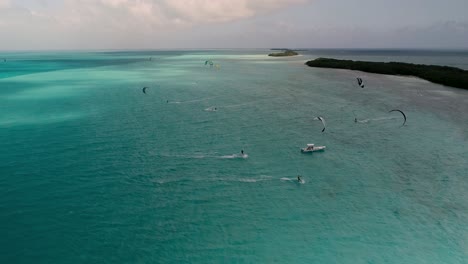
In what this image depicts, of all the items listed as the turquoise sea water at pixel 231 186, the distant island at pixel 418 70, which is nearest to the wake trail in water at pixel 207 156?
the turquoise sea water at pixel 231 186

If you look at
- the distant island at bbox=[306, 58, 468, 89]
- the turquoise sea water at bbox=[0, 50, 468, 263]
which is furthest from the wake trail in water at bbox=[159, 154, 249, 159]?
the distant island at bbox=[306, 58, 468, 89]

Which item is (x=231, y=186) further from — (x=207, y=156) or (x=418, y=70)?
(x=418, y=70)

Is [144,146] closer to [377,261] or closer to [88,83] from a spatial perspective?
[377,261]

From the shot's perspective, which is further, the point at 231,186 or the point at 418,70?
the point at 418,70

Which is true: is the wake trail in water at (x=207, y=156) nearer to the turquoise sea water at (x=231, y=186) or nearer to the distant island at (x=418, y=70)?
the turquoise sea water at (x=231, y=186)

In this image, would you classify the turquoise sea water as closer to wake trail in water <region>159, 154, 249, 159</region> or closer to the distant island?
wake trail in water <region>159, 154, 249, 159</region>

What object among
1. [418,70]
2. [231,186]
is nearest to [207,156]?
[231,186]

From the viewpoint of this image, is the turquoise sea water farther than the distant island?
No
